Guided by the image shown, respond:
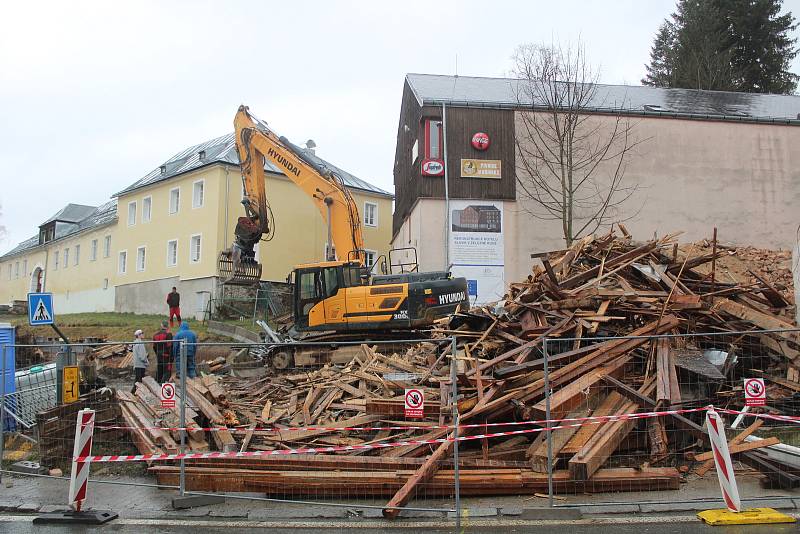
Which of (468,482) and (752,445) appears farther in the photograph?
(752,445)

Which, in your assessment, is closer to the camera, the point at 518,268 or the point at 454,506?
the point at 454,506

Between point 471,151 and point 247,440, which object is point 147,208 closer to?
point 471,151

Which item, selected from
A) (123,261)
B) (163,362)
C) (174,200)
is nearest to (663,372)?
(163,362)

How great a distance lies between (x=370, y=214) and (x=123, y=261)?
50.1 ft

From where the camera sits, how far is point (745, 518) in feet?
20.7

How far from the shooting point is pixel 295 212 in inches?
1447

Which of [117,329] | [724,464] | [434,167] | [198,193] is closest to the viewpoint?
[724,464]

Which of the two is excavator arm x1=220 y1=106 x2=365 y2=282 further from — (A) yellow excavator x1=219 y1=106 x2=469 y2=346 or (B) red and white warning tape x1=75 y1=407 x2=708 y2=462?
(B) red and white warning tape x1=75 y1=407 x2=708 y2=462

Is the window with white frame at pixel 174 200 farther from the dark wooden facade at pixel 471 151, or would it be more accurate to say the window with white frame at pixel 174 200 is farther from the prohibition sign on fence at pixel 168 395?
the prohibition sign on fence at pixel 168 395

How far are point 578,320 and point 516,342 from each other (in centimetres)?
97

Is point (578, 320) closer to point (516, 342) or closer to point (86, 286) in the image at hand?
point (516, 342)

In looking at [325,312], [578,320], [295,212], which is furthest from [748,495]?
[295,212]

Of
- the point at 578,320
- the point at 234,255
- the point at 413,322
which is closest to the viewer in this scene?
the point at 578,320

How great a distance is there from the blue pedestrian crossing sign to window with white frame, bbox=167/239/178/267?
74.6 feet
